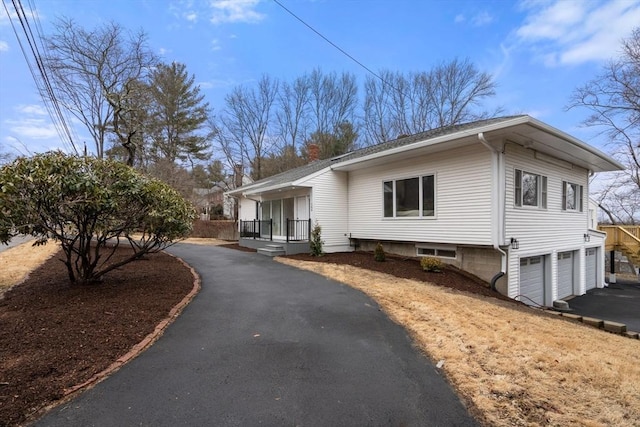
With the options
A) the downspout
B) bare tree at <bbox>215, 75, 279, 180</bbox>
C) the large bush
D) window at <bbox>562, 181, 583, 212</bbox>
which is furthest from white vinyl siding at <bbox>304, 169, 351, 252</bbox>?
bare tree at <bbox>215, 75, 279, 180</bbox>

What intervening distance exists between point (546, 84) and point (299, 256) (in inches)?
539

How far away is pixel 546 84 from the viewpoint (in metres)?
15.0

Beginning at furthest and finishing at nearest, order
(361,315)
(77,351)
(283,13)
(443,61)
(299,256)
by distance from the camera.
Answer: (443,61) < (299,256) < (283,13) < (361,315) < (77,351)

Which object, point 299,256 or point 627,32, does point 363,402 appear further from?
point 627,32

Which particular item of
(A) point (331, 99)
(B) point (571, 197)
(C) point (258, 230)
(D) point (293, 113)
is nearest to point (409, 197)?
(B) point (571, 197)

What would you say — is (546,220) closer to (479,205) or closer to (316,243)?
(479,205)

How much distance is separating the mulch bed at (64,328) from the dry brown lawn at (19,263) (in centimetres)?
34

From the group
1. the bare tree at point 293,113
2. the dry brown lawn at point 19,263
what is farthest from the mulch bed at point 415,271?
the bare tree at point 293,113

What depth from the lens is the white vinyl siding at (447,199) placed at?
915 centimetres

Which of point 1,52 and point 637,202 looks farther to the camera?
point 637,202

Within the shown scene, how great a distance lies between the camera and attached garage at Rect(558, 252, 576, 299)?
12355mm

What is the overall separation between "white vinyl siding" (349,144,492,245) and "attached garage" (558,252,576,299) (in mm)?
5590

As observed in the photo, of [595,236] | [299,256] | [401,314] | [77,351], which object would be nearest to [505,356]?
[401,314]

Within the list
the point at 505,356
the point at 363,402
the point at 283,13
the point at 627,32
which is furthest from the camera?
the point at 627,32
